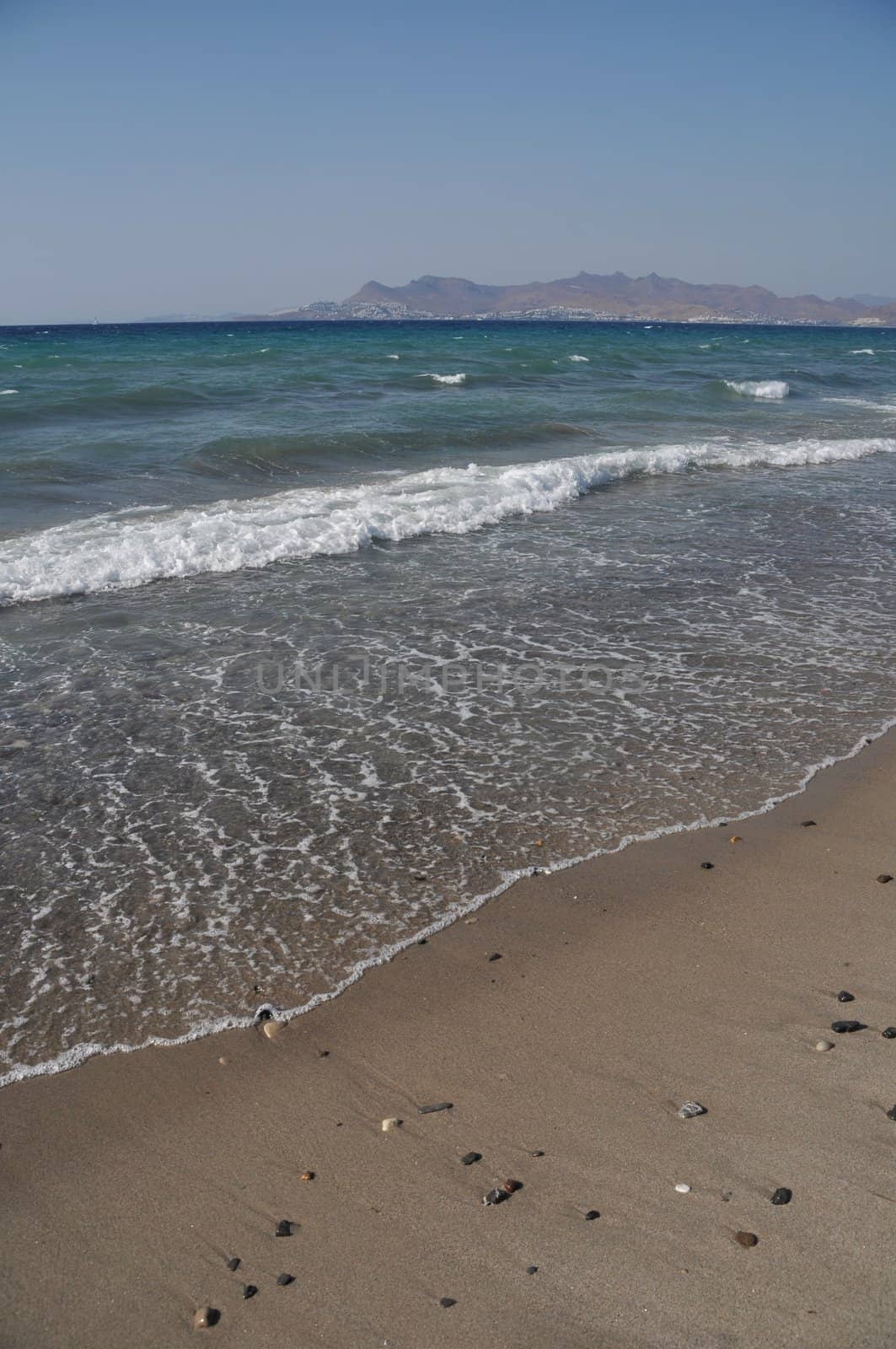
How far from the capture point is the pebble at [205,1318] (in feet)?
8.61

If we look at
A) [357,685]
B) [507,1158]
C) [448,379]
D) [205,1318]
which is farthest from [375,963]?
[448,379]

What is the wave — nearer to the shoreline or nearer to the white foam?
the shoreline

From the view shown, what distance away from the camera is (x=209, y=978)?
4.04 meters

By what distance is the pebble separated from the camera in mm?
2625

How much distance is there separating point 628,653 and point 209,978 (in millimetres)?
4595

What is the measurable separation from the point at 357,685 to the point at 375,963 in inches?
123

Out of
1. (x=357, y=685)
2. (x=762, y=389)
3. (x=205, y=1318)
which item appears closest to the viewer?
(x=205, y=1318)

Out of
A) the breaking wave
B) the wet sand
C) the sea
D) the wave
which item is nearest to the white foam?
the breaking wave

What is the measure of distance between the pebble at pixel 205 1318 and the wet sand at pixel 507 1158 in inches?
0.8

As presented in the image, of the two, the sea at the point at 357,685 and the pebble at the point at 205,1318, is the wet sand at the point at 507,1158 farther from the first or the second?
the sea at the point at 357,685

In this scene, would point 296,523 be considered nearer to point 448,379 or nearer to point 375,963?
point 375,963

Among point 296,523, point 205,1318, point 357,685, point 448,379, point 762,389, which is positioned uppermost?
point 448,379

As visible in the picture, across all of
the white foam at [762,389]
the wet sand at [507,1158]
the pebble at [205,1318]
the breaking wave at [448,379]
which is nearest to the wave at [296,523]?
the wet sand at [507,1158]

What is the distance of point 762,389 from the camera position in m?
28.6
